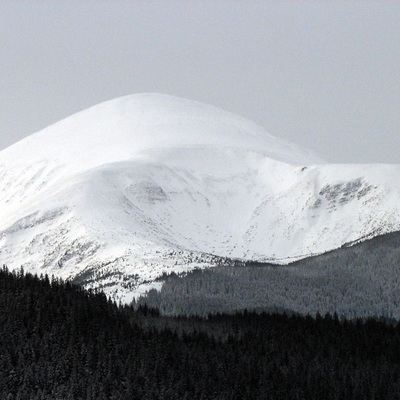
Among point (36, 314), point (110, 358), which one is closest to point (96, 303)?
point (36, 314)

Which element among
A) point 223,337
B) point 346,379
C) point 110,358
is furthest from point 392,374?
point 110,358

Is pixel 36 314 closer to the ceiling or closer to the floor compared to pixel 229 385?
closer to the ceiling

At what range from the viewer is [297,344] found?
166250 millimetres

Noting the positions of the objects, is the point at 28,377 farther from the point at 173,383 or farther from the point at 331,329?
the point at 331,329

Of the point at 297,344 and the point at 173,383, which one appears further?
the point at 297,344

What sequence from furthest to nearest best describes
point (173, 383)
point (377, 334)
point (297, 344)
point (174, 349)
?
point (377, 334)
point (297, 344)
point (174, 349)
point (173, 383)

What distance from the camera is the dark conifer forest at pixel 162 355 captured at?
127875 millimetres

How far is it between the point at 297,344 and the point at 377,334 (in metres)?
24.7

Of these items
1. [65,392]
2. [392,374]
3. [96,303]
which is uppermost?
[96,303]

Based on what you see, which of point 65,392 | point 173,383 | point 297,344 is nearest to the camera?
point 65,392

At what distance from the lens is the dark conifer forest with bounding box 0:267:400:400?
128m

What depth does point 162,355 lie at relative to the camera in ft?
463

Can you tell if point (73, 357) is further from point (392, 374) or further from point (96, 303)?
point (392, 374)

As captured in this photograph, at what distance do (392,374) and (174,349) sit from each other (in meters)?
34.3
